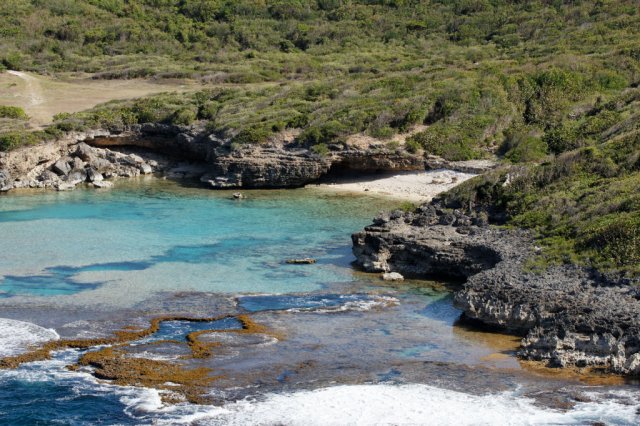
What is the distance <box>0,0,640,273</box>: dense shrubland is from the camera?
37.7 meters

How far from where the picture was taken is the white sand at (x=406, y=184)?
5075 cm

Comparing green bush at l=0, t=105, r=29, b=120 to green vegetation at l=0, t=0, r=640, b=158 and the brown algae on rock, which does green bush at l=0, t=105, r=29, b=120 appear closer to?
green vegetation at l=0, t=0, r=640, b=158

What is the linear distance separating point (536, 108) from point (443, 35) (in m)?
32.7

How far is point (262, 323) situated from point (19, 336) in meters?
7.73

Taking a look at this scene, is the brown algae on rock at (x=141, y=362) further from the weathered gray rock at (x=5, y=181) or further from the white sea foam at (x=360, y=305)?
the weathered gray rock at (x=5, y=181)

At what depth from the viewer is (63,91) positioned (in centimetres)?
7312

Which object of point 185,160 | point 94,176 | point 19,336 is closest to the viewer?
point 19,336

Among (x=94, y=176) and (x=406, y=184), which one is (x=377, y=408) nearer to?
(x=406, y=184)

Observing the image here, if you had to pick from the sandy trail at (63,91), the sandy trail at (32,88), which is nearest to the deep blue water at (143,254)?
the sandy trail at (63,91)

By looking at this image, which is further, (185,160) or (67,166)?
(185,160)

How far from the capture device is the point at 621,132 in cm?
4309

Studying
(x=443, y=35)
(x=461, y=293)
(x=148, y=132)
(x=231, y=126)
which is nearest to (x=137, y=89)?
(x=148, y=132)

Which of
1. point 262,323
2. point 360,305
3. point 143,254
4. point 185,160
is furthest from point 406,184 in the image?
point 262,323

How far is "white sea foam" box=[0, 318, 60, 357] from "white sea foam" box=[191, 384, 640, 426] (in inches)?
308
